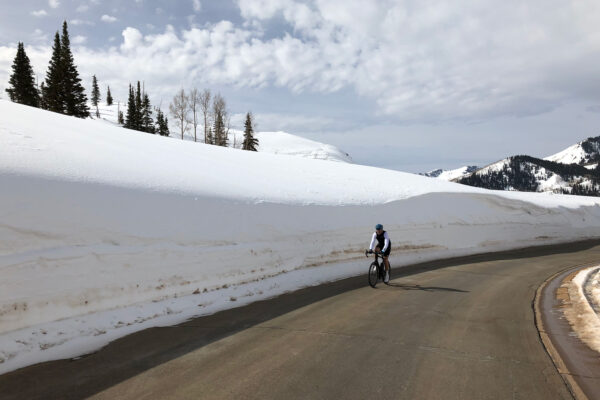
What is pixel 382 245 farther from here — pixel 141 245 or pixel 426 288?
pixel 141 245

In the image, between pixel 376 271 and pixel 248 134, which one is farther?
pixel 248 134

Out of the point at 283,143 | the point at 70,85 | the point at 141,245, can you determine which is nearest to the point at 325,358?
the point at 141,245

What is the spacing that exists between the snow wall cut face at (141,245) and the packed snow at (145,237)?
27 millimetres

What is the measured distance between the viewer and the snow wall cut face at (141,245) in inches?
259

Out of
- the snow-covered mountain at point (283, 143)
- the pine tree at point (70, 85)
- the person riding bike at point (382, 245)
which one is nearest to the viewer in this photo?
the person riding bike at point (382, 245)

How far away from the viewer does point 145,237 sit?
28.7 ft

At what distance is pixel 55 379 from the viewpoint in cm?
483

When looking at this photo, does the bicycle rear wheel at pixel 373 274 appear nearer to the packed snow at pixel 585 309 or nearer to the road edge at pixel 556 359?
the road edge at pixel 556 359

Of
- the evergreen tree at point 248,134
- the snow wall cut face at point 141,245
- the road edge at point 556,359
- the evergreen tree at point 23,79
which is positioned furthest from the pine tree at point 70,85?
the road edge at point 556,359

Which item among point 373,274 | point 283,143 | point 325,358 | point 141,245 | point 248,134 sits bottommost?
point 325,358

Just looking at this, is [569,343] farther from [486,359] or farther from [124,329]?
[124,329]

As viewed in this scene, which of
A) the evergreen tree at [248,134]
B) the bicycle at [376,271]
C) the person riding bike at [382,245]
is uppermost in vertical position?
the evergreen tree at [248,134]

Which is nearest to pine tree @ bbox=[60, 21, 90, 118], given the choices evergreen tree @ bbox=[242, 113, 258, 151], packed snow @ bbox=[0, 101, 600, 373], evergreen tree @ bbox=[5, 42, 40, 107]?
evergreen tree @ bbox=[5, 42, 40, 107]

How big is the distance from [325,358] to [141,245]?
17.3 feet
